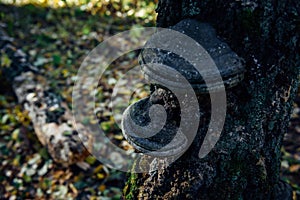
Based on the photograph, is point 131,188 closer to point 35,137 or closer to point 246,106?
point 246,106

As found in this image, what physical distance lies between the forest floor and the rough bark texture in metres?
1.34

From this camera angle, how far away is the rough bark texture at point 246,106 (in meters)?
1.78

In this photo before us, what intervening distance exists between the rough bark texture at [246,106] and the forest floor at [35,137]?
1341mm

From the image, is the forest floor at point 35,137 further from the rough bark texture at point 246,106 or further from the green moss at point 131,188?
the rough bark texture at point 246,106

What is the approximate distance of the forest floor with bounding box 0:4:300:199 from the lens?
12.2 feet

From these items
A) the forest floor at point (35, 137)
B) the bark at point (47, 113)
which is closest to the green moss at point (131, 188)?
the forest floor at point (35, 137)

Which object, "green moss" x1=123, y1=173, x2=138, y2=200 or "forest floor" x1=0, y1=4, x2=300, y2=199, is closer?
"green moss" x1=123, y1=173, x2=138, y2=200

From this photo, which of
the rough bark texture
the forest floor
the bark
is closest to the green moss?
the rough bark texture

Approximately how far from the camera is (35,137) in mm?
4289

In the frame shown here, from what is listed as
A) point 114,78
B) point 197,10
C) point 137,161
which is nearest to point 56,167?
point 114,78

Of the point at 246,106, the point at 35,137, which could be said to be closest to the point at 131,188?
the point at 246,106

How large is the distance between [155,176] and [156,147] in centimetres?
38

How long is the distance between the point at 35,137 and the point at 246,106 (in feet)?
10.2

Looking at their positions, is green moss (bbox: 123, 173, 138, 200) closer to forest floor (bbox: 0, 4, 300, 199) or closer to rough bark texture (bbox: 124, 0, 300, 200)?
rough bark texture (bbox: 124, 0, 300, 200)
